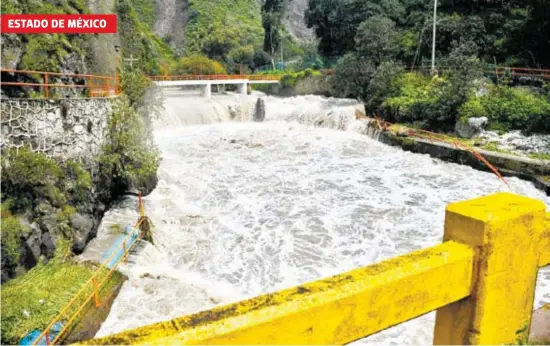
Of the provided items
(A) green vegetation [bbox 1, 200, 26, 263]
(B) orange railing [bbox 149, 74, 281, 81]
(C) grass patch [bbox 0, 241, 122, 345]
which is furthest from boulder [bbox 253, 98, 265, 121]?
(A) green vegetation [bbox 1, 200, 26, 263]

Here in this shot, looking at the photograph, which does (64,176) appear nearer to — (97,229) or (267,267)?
(97,229)

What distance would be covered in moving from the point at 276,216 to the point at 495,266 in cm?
999

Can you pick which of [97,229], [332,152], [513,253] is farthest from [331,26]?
[513,253]

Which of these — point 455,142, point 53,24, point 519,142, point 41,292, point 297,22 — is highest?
point 297,22

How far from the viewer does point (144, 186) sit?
1276cm

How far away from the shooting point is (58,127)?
9.03 metres

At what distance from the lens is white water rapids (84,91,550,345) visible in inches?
313

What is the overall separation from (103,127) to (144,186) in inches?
96.6

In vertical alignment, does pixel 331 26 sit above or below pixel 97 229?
above

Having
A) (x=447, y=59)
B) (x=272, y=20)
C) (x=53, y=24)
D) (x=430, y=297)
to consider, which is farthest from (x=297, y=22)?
(x=430, y=297)

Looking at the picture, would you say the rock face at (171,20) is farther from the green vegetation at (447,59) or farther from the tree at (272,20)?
the green vegetation at (447,59)

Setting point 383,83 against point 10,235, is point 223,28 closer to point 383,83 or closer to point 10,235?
point 383,83

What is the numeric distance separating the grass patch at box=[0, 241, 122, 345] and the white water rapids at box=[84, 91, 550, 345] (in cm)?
74

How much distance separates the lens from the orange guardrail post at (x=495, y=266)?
2082 millimetres
